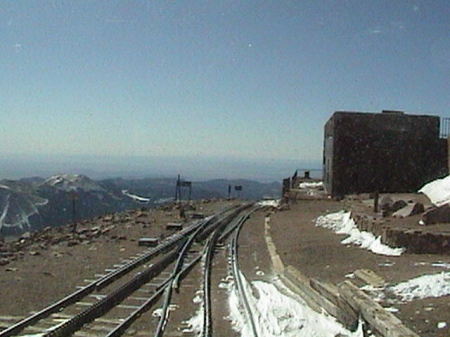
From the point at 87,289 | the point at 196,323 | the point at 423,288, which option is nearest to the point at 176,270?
the point at 87,289

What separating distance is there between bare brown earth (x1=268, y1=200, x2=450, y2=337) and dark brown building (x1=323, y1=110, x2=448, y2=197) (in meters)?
10.5

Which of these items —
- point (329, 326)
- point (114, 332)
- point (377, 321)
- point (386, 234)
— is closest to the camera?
point (377, 321)

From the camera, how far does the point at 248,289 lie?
13414mm

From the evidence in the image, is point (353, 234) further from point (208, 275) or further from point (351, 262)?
A: point (208, 275)

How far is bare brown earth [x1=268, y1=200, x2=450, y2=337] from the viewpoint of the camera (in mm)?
8355

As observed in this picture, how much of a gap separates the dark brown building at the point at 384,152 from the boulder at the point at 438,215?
1902cm

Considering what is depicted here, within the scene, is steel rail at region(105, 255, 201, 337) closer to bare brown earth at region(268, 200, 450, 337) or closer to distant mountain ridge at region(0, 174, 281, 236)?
bare brown earth at region(268, 200, 450, 337)

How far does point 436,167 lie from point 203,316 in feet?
92.2

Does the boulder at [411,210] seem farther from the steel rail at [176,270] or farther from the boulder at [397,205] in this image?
the steel rail at [176,270]

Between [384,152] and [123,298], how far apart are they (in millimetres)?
25282

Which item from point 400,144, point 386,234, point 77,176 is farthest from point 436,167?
point 77,176

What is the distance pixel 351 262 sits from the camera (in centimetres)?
1447

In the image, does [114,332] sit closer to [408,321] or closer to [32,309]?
[32,309]

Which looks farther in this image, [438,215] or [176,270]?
[176,270]
